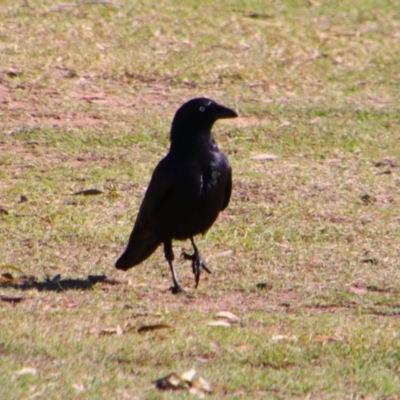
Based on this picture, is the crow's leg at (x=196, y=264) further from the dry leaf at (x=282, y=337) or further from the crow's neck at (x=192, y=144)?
the dry leaf at (x=282, y=337)

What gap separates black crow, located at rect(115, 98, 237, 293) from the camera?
6.77 meters

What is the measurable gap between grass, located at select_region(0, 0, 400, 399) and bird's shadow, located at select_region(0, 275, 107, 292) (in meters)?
0.03

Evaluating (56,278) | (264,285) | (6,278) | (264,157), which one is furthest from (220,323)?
(264,157)

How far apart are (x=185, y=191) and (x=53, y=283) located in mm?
1021

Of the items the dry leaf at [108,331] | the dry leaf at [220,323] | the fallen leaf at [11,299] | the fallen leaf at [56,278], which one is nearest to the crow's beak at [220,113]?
the fallen leaf at [56,278]

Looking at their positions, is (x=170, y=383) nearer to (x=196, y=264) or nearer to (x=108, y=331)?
(x=108, y=331)

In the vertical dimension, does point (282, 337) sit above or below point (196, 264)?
above

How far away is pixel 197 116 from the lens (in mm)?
7039

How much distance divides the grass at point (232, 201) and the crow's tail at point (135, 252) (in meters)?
0.12

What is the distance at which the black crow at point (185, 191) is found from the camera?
22.2 ft

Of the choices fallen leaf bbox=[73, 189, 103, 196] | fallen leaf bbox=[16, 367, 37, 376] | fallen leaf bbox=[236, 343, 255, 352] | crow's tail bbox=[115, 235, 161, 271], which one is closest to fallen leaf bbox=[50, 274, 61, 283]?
crow's tail bbox=[115, 235, 161, 271]

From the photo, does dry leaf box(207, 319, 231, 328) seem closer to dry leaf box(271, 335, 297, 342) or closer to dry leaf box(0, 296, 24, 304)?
dry leaf box(271, 335, 297, 342)

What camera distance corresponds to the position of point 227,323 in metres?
6.02

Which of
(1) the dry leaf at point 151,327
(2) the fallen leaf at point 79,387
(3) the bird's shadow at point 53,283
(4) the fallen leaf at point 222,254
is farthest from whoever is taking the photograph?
(4) the fallen leaf at point 222,254
